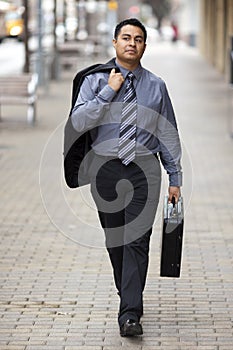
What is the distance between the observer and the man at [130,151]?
18.2ft

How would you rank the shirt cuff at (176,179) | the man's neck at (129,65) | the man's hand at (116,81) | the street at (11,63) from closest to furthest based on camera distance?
1. the man's hand at (116,81)
2. the man's neck at (129,65)
3. the shirt cuff at (176,179)
4. the street at (11,63)

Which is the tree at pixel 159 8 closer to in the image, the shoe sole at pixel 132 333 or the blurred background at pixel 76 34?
the blurred background at pixel 76 34

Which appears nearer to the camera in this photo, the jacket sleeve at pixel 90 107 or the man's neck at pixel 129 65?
the jacket sleeve at pixel 90 107

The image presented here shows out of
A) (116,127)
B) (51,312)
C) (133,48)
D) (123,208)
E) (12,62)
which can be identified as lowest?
(12,62)

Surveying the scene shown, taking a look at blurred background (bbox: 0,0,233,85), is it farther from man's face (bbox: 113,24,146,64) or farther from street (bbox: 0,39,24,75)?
man's face (bbox: 113,24,146,64)

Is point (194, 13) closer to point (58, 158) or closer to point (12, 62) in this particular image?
point (12, 62)

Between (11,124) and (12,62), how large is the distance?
25.1 meters

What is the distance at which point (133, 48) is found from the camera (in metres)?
5.52

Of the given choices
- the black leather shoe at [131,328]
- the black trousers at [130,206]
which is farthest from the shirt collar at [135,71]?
the black leather shoe at [131,328]

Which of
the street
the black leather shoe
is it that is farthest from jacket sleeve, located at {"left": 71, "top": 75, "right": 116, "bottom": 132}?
the street

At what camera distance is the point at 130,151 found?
5570 millimetres

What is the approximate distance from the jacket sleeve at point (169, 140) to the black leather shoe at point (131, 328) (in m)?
0.82

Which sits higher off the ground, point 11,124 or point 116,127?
point 116,127

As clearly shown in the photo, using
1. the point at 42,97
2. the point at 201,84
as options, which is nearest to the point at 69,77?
the point at 201,84
